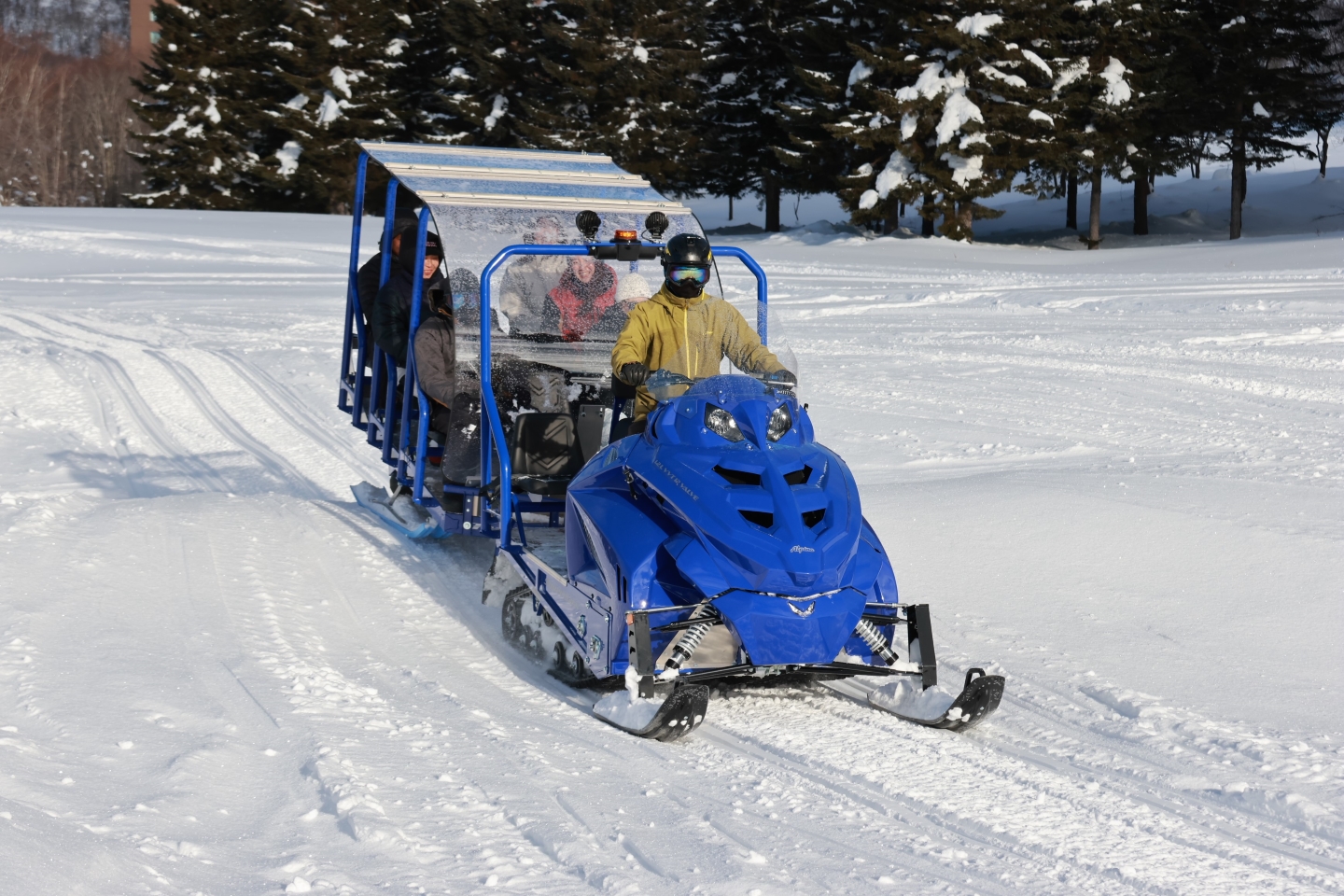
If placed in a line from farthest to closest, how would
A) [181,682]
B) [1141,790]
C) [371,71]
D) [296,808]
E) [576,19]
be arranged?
[371,71], [576,19], [181,682], [1141,790], [296,808]

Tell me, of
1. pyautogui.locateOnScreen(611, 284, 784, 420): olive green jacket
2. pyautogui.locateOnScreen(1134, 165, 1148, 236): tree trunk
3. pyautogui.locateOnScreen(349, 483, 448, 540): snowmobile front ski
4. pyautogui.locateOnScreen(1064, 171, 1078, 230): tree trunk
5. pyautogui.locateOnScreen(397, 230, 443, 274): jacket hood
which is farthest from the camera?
pyautogui.locateOnScreen(1064, 171, 1078, 230): tree trunk

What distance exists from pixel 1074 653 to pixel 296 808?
3240 mm

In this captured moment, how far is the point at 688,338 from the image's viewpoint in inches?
241

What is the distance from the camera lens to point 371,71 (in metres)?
41.7

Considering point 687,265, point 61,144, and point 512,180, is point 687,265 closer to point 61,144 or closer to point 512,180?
point 512,180

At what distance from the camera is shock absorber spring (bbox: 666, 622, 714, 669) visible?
188 inches

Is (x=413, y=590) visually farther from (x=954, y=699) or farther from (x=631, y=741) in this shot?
(x=954, y=699)

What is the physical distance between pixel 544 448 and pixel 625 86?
3297 centimetres

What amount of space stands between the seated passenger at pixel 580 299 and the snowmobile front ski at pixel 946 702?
3119mm

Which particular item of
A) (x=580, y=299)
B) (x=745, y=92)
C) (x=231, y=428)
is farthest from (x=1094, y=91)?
(x=580, y=299)

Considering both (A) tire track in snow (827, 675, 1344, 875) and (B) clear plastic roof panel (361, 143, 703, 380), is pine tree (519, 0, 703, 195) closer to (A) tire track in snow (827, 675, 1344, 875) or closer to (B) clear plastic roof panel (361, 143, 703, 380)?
(B) clear plastic roof panel (361, 143, 703, 380)

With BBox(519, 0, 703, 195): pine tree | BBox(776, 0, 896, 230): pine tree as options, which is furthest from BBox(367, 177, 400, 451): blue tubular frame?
BBox(519, 0, 703, 195): pine tree

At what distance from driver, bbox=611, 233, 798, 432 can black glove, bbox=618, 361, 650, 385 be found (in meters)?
0.24

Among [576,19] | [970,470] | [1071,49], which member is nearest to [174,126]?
[576,19]
